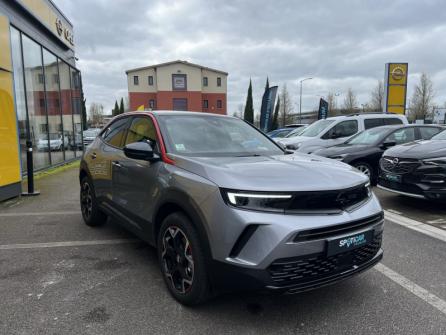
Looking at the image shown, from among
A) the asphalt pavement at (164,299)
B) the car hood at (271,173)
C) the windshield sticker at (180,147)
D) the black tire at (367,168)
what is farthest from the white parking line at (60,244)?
the black tire at (367,168)

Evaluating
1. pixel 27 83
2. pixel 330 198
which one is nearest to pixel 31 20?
pixel 27 83

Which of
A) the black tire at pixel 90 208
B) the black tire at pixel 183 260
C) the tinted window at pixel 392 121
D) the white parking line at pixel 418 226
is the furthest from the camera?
the tinted window at pixel 392 121

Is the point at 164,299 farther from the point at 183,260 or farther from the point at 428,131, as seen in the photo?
the point at 428,131

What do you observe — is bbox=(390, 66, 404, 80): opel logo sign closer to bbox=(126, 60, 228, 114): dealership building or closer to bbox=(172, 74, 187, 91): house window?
bbox=(126, 60, 228, 114): dealership building

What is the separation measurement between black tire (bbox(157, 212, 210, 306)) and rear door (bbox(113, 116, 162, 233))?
38 cm

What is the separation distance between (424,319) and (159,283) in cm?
228

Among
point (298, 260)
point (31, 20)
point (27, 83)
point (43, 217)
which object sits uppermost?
point (31, 20)

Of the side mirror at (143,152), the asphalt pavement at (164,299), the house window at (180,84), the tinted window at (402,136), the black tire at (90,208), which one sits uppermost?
the house window at (180,84)

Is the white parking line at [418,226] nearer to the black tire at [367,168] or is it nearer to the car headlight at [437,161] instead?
the car headlight at [437,161]

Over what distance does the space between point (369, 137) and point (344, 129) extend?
210cm

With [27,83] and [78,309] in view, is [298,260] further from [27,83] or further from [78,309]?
[27,83]

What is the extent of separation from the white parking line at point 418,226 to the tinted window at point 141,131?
394cm

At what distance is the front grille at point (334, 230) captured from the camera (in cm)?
233

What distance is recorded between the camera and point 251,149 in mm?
3701
